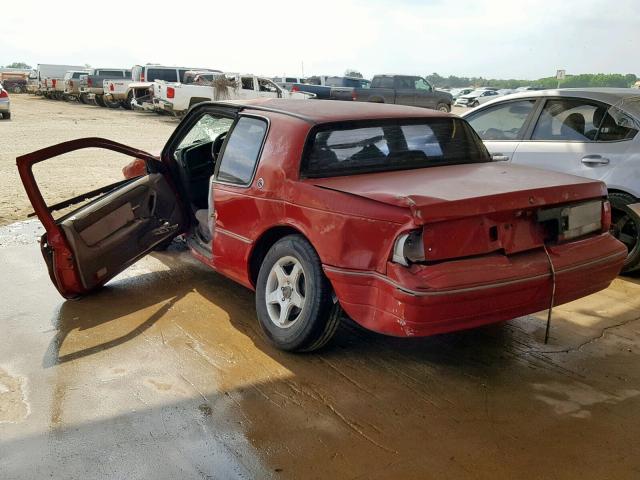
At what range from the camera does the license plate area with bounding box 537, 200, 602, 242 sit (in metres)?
3.64

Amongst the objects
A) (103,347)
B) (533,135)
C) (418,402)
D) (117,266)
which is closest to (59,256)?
(117,266)

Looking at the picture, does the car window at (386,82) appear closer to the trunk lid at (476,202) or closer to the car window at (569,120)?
the car window at (569,120)

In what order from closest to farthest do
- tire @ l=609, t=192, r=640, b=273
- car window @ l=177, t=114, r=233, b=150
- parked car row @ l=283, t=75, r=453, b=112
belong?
tire @ l=609, t=192, r=640, b=273 < car window @ l=177, t=114, r=233, b=150 < parked car row @ l=283, t=75, r=453, b=112

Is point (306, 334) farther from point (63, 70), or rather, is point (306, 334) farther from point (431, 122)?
point (63, 70)

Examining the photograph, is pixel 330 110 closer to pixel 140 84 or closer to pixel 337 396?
pixel 337 396

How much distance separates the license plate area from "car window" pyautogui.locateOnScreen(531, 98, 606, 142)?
2155 mm

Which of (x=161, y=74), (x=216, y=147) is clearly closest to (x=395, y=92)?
(x=161, y=74)

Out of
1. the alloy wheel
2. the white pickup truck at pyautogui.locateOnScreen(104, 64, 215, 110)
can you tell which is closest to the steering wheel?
the alloy wheel

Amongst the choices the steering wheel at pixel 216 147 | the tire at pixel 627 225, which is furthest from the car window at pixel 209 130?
the tire at pixel 627 225

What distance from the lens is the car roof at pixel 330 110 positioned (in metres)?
4.26

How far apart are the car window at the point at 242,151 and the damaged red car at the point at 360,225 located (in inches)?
0.5

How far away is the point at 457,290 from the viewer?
320cm

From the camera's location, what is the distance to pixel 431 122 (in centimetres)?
461

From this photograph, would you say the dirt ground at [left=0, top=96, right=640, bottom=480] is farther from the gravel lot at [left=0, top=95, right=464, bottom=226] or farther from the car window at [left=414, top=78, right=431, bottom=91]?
the car window at [left=414, top=78, right=431, bottom=91]
